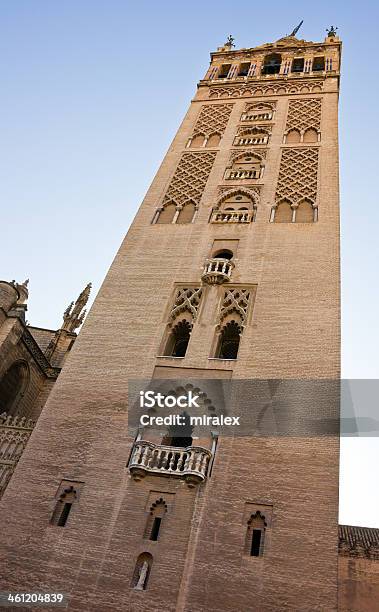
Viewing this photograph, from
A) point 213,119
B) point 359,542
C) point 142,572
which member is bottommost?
point 142,572

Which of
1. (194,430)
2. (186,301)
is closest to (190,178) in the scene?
(186,301)

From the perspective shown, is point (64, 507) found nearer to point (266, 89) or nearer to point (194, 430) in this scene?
point (194, 430)

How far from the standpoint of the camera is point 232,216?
47.6 feet

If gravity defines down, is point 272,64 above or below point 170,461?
above

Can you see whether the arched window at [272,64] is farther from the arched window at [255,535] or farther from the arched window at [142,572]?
the arched window at [142,572]

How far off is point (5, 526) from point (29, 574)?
3.21ft

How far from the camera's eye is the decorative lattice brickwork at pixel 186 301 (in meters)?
12.2

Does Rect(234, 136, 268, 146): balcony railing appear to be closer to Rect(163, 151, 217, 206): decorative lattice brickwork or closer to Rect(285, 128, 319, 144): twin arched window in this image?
Result: Rect(285, 128, 319, 144): twin arched window

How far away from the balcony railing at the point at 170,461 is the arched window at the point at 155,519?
0.50 metres

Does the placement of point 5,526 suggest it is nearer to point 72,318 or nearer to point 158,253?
point 158,253

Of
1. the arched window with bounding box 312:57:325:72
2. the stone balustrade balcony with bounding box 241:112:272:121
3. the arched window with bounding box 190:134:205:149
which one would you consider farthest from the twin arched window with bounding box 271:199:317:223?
the arched window with bounding box 312:57:325:72

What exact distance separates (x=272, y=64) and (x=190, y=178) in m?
9.88

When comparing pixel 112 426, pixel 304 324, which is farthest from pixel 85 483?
pixel 304 324

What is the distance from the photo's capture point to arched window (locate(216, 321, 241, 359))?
38.9 feet
